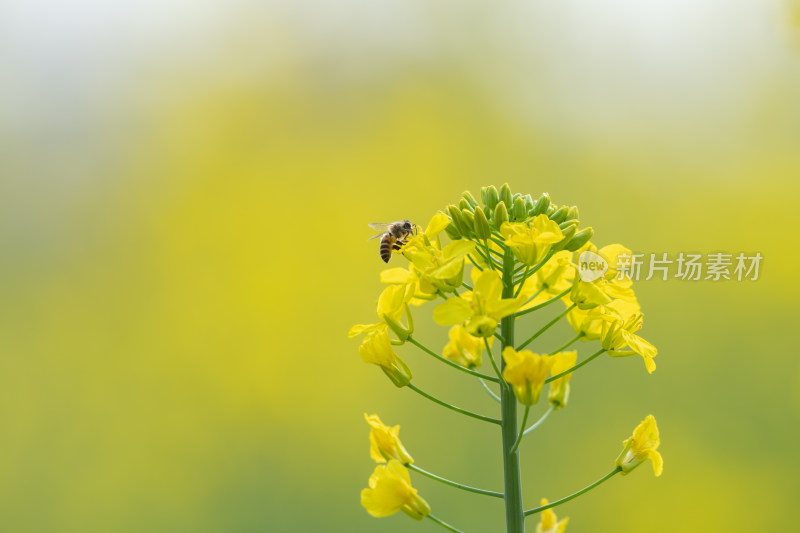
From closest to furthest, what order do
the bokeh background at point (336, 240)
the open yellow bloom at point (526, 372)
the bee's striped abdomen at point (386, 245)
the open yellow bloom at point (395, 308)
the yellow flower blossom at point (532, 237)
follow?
1. the open yellow bloom at point (526, 372)
2. the yellow flower blossom at point (532, 237)
3. the open yellow bloom at point (395, 308)
4. the bee's striped abdomen at point (386, 245)
5. the bokeh background at point (336, 240)

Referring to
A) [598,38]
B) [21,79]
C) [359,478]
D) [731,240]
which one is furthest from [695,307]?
[21,79]

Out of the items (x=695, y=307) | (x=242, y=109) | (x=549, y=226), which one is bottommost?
(x=549, y=226)

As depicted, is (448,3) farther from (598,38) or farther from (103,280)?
(103,280)

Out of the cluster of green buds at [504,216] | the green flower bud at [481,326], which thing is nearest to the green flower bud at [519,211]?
the cluster of green buds at [504,216]

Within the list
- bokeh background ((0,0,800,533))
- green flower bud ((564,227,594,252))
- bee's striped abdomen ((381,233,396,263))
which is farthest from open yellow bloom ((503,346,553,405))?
bokeh background ((0,0,800,533))

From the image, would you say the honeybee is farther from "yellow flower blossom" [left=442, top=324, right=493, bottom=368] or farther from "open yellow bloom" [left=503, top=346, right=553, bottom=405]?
"open yellow bloom" [left=503, top=346, right=553, bottom=405]

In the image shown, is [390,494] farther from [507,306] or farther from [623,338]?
[623,338]

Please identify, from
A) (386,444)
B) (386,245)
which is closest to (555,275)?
(386,444)

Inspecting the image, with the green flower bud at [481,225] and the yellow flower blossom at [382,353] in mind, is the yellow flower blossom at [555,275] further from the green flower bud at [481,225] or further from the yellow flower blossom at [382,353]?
the yellow flower blossom at [382,353]
